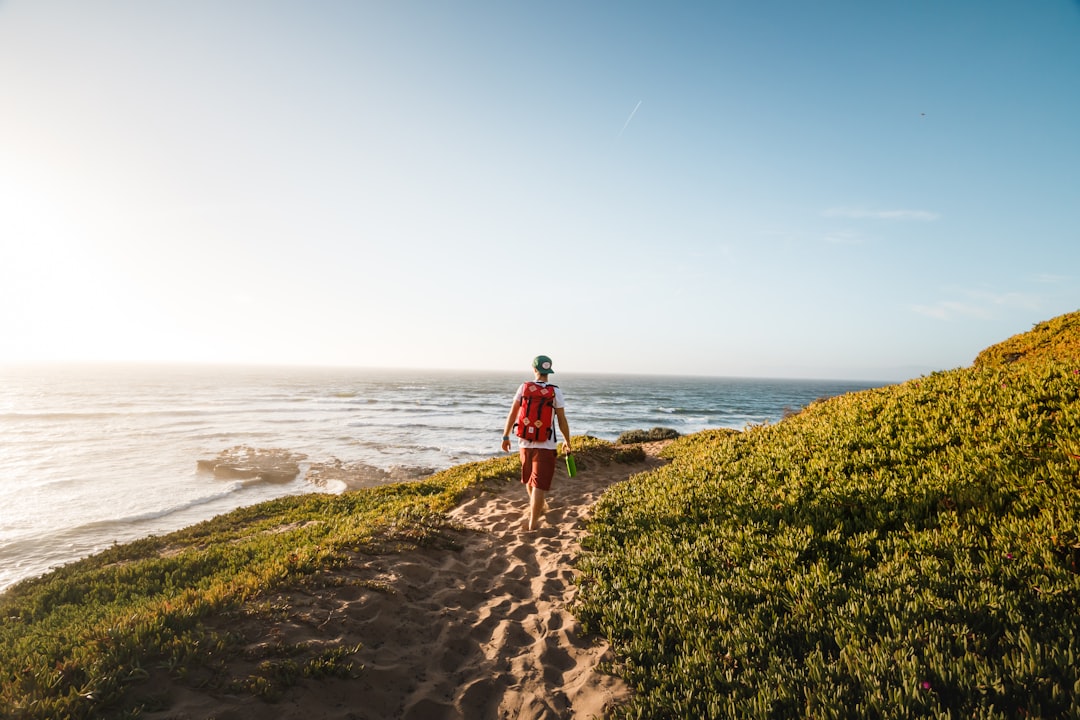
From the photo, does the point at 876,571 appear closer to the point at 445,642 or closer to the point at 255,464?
the point at 445,642

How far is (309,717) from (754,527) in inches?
232

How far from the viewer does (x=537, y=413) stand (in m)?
8.31

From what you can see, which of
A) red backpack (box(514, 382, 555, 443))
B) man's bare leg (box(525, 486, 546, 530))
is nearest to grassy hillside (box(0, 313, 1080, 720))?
man's bare leg (box(525, 486, 546, 530))

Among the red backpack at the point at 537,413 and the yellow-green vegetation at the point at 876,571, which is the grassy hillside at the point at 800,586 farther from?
the red backpack at the point at 537,413

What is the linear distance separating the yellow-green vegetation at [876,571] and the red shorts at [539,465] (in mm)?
1399

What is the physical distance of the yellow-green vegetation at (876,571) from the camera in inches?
137

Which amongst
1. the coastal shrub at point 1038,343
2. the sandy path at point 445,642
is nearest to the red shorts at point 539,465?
the sandy path at point 445,642

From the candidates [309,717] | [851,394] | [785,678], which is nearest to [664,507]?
[785,678]

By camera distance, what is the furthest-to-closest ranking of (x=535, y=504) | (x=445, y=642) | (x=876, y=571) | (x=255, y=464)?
(x=255, y=464) < (x=535, y=504) < (x=445, y=642) < (x=876, y=571)

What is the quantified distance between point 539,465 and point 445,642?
12.0 feet

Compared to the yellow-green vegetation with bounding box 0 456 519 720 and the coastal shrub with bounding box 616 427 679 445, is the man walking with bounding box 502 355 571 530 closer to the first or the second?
the yellow-green vegetation with bounding box 0 456 519 720

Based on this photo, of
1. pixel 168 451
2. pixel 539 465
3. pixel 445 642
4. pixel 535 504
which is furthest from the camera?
pixel 168 451

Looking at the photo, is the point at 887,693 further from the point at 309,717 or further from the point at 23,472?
the point at 23,472

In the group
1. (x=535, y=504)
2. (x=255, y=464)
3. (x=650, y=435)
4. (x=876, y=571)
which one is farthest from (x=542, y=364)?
(x=255, y=464)
